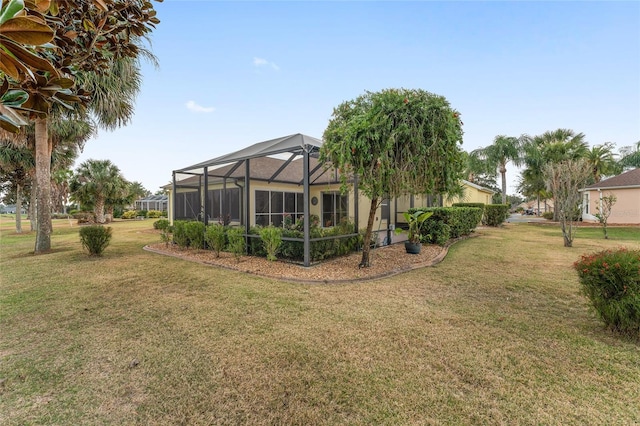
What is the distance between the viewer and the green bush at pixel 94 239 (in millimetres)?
8789

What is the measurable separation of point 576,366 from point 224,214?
12.2 meters

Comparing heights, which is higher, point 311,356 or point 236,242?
point 236,242

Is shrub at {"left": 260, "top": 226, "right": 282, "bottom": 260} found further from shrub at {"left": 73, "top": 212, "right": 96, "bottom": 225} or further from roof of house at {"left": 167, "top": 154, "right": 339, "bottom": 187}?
shrub at {"left": 73, "top": 212, "right": 96, "bottom": 225}

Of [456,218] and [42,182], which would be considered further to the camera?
[456,218]

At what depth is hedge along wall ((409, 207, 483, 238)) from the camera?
1048 centimetres

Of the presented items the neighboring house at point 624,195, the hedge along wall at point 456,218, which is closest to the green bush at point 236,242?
the hedge along wall at point 456,218

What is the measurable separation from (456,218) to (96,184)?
29.9m

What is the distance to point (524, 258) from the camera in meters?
8.27

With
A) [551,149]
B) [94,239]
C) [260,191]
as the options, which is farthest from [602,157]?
[94,239]

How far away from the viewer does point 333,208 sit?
13945 millimetres

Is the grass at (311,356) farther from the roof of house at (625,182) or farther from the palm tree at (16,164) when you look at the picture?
the roof of house at (625,182)

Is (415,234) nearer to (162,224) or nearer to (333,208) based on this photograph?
(333,208)

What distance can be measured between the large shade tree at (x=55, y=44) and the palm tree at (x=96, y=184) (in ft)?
95.8

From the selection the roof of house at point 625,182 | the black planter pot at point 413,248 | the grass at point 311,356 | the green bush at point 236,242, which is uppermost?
the roof of house at point 625,182
